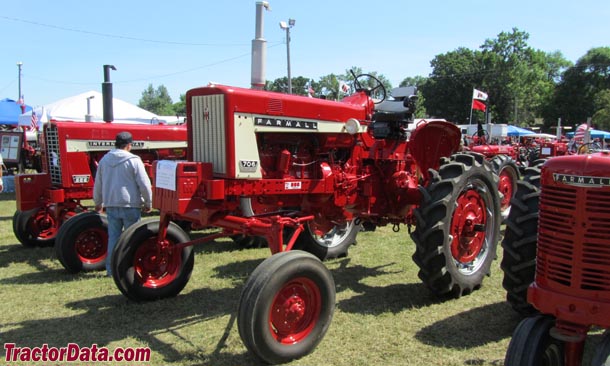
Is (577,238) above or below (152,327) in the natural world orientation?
above

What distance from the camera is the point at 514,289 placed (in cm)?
400

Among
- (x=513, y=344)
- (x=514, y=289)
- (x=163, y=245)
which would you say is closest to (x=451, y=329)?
(x=514, y=289)

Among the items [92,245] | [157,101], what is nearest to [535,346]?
[92,245]

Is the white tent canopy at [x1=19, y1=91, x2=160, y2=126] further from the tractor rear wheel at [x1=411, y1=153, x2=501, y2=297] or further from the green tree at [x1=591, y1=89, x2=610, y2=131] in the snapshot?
the green tree at [x1=591, y1=89, x2=610, y2=131]

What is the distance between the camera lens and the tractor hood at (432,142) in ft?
18.7

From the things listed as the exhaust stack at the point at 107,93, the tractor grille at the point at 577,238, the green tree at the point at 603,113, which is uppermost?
the green tree at the point at 603,113

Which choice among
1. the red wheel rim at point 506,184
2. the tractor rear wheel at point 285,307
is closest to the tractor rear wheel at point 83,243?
the tractor rear wheel at point 285,307

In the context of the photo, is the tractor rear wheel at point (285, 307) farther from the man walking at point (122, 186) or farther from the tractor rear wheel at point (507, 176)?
the tractor rear wheel at point (507, 176)

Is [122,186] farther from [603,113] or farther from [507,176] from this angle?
[603,113]

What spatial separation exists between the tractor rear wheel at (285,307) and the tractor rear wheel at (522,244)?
1.45 metres

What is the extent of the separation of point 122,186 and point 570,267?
4.15 m

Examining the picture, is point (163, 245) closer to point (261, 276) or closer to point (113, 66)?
point (261, 276)

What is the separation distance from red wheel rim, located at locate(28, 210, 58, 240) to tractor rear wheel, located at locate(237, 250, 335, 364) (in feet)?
16.8

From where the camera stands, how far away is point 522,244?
383cm
